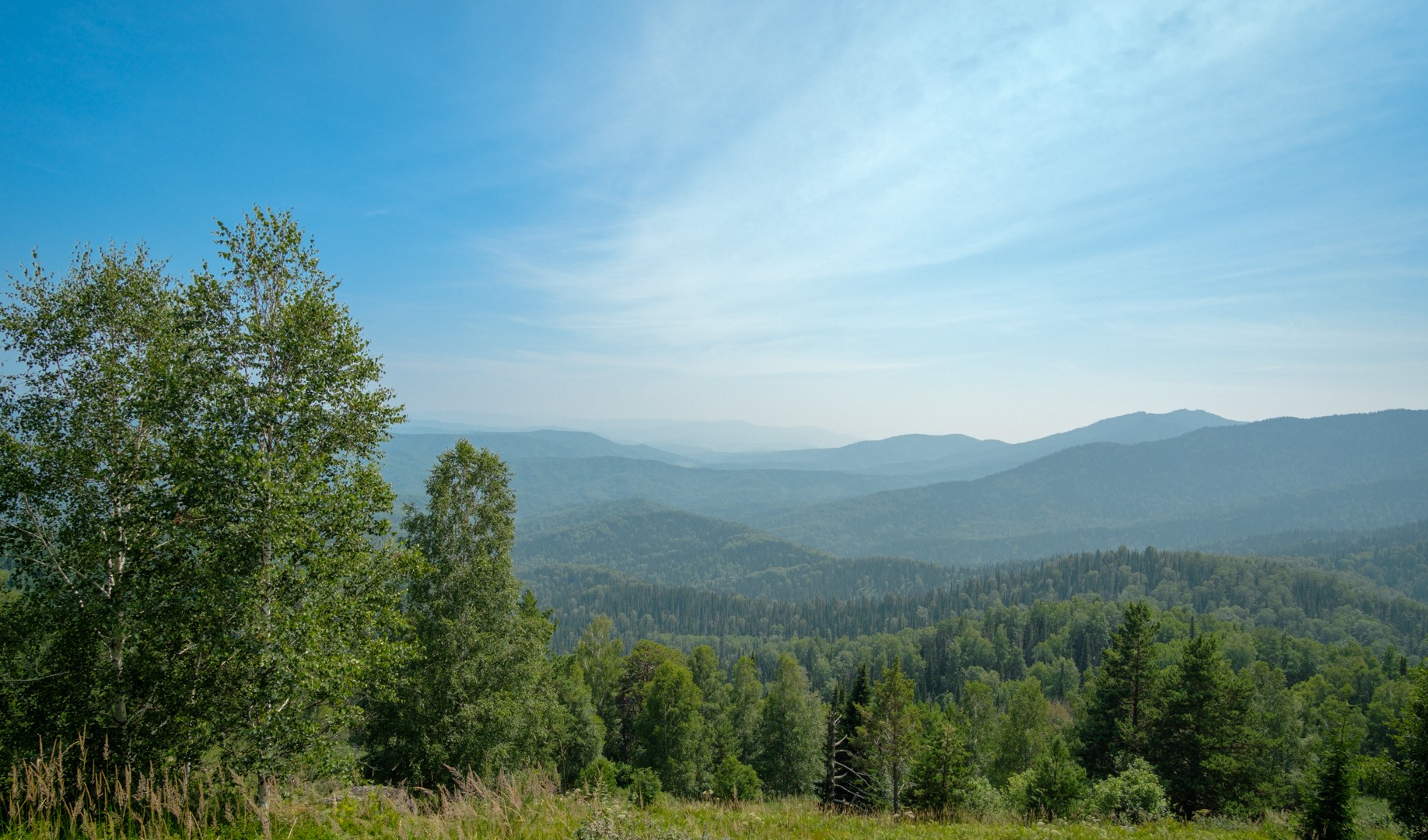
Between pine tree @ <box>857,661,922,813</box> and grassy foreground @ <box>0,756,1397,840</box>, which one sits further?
pine tree @ <box>857,661,922,813</box>

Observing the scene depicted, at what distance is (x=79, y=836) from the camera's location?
811 cm

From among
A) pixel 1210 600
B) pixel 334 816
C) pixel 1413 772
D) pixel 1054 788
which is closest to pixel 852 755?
pixel 1054 788

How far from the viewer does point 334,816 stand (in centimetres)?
902

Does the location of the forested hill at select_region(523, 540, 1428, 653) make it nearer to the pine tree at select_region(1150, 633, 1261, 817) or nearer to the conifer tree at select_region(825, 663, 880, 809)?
the conifer tree at select_region(825, 663, 880, 809)

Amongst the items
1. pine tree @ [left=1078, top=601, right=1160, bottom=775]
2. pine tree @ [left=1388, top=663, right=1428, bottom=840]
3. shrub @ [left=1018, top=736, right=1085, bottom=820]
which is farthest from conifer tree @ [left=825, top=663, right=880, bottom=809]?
pine tree @ [left=1388, top=663, right=1428, bottom=840]

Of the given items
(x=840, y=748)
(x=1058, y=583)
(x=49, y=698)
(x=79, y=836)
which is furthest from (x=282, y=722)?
(x=1058, y=583)

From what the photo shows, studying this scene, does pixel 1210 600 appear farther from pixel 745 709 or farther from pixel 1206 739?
pixel 1206 739

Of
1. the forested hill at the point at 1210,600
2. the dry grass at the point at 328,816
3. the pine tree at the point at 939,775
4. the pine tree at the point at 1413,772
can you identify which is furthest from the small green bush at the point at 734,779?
the forested hill at the point at 1210,600

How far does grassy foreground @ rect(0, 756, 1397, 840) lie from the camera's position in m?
8.02

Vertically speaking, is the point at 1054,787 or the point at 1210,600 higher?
the point at 1054,787

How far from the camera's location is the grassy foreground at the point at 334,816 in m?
8.02

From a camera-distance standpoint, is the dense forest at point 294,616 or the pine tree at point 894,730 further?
the pine tree at point 894,730

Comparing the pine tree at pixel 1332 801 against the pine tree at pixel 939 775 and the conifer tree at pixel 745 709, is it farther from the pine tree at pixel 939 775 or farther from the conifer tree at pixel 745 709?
the conifer tree at pixel 745 709

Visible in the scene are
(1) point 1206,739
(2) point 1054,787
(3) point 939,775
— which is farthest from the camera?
(3) point 939,775
